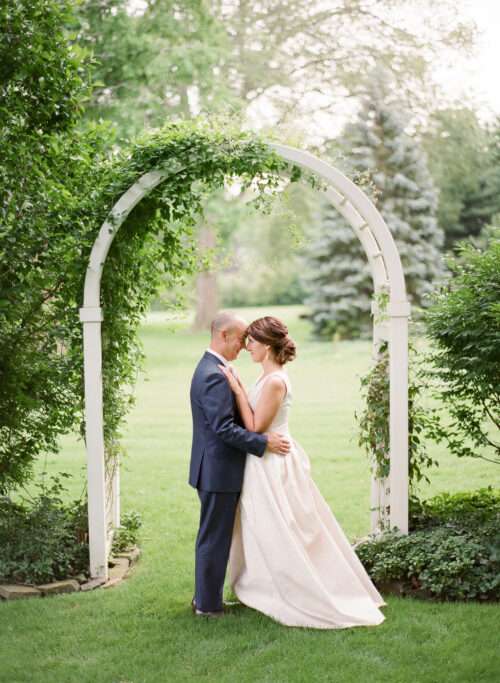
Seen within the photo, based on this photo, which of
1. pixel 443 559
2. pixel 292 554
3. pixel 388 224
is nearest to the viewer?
pixel 292 554

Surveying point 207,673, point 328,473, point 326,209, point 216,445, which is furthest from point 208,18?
point 207,673

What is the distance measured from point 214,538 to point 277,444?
66 cm

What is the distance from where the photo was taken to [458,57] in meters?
23.1

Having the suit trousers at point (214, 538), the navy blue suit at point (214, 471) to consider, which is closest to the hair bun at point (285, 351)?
the navy blue suit at point (214, 471)

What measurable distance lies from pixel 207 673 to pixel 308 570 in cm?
82

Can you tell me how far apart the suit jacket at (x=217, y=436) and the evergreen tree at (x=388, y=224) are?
17935 millimetres

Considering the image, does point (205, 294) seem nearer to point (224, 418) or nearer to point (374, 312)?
point (374, 312)

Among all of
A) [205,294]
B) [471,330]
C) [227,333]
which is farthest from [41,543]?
[205,294]

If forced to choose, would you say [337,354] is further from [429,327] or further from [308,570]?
[308,570]

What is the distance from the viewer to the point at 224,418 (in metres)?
4.67

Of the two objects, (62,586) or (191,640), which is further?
(62,586)

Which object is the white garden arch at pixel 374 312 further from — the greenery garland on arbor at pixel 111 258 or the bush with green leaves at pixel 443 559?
the bush with green leaves at pixel 443 559

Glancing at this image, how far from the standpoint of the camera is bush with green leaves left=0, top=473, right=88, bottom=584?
5.56 m

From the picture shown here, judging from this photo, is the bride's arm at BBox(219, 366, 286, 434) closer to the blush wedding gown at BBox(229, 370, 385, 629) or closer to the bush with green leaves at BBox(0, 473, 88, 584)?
the blush wedding gown at BBox(229, 370, 385, 629)
